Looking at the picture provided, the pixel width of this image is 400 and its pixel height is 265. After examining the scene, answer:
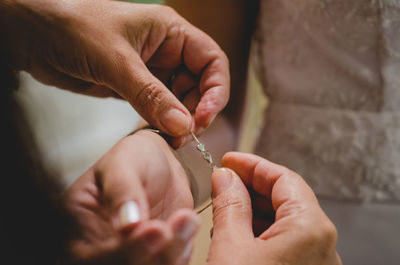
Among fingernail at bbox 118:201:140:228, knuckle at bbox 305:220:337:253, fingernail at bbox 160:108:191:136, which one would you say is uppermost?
fingernail at bbox 118:201:140:228

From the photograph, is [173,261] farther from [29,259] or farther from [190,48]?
[190,48]

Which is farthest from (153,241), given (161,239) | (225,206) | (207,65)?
(207,65)

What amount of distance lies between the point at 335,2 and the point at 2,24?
68 centimetres

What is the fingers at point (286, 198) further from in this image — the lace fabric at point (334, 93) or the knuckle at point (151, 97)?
the lace fabric at point (334, 93)

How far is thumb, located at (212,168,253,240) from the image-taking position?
43cm

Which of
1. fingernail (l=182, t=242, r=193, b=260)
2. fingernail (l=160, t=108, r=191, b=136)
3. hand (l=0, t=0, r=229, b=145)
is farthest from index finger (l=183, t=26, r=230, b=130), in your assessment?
fingernail (l=182, t=242, r=193, b=260)

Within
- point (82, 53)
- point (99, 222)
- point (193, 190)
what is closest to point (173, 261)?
point (99, 222)

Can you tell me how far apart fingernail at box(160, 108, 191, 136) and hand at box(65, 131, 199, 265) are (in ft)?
0.30

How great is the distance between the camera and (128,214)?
295 mm

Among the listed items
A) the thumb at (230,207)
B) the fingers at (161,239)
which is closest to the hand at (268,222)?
the thumb at (230,207)

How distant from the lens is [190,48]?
0.73 meters

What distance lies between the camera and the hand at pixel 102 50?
1.83ft

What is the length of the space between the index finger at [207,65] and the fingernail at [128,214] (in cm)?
41

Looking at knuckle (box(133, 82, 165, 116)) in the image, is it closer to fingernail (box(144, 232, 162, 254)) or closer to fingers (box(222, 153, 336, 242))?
fingers (box(222, 153, 336, 242))
